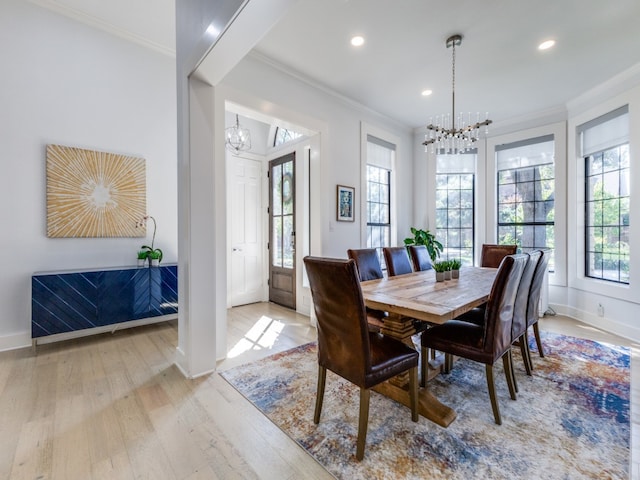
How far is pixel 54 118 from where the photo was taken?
10.2 ft

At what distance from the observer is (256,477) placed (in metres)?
1.41

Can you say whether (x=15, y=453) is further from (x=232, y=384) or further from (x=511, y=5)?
(x=511, y=5)

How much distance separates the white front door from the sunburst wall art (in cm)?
126

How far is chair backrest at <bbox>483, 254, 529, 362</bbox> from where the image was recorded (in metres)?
1.75

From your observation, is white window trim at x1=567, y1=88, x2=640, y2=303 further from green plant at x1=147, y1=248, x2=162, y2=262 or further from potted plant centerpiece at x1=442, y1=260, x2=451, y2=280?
green plant at x1=147, y1=248, x2=162, y2=262

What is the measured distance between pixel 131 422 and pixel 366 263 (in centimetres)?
210

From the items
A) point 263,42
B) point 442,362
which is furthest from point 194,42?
point 442,362

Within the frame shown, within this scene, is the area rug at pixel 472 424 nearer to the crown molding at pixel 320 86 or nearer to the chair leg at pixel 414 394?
the chair leg at pixel 414 394

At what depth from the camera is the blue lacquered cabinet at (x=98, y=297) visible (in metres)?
2.80

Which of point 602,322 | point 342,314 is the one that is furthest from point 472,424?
point 602,322

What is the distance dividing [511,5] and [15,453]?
4394 millimetres

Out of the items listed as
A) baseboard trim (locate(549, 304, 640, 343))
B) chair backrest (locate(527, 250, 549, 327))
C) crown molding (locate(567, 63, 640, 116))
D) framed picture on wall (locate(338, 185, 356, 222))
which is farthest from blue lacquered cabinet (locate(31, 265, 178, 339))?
crown molding (locate(567, 63, 640, 116))

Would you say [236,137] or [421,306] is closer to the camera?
[421,306]

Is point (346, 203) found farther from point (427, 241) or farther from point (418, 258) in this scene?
point (427, 241)
